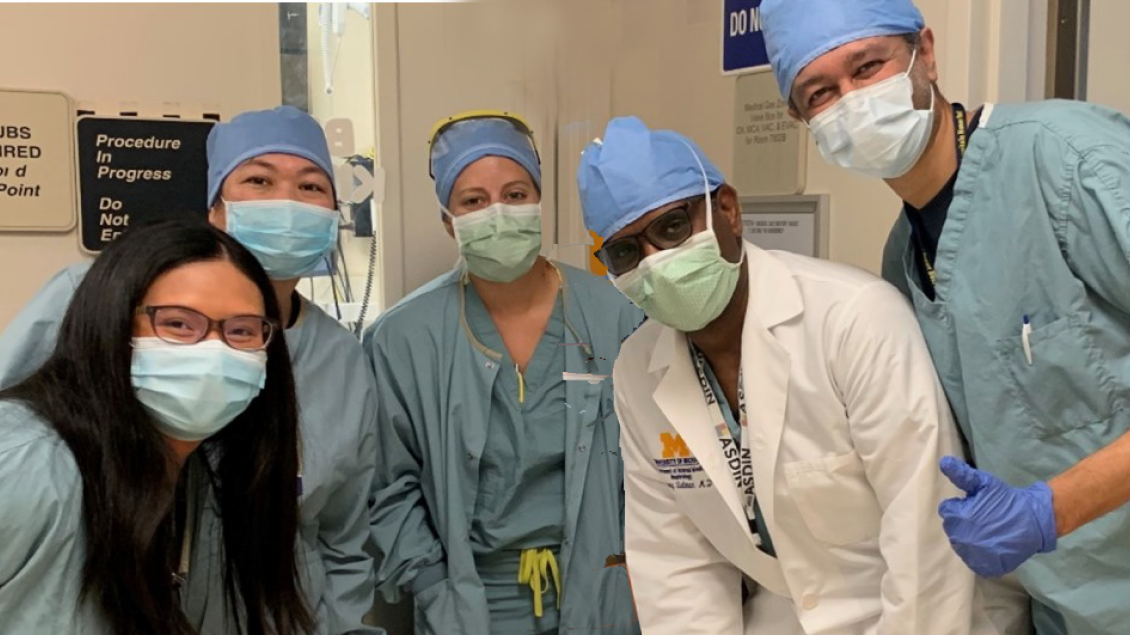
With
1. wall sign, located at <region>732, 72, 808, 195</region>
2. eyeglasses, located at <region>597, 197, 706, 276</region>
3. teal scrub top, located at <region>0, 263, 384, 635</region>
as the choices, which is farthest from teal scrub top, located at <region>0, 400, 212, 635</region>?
wall sign, located at <region>732, 72, 808, 195</region>

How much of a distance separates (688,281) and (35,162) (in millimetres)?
1344

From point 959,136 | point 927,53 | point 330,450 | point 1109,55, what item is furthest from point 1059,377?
point 330,450

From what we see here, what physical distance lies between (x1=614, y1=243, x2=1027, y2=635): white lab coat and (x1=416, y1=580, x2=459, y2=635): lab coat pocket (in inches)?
15.7

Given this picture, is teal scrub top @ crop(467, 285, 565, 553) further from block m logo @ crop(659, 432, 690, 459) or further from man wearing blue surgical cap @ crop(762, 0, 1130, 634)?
man wearing blue surgical cap @ crop(762, 0, 1130, 634)

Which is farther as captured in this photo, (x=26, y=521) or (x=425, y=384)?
(x=425, y=384)

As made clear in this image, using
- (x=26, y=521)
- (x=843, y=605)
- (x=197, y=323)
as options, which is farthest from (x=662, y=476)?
(x=26, y=521)

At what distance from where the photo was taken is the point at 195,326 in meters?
1.22

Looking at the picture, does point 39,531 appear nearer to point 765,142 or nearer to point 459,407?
point 459,407

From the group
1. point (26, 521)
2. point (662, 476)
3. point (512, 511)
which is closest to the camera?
point (26, 521)

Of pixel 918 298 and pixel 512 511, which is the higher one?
pixel 918 298

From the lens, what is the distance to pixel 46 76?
6.19ft

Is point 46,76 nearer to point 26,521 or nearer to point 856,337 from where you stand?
point 26,521

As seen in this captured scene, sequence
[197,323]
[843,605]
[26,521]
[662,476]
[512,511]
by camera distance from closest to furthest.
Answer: [26,521] < [197,323] < [843,605] < [662,476] < [512,511]

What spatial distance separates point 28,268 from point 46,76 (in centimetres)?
38
